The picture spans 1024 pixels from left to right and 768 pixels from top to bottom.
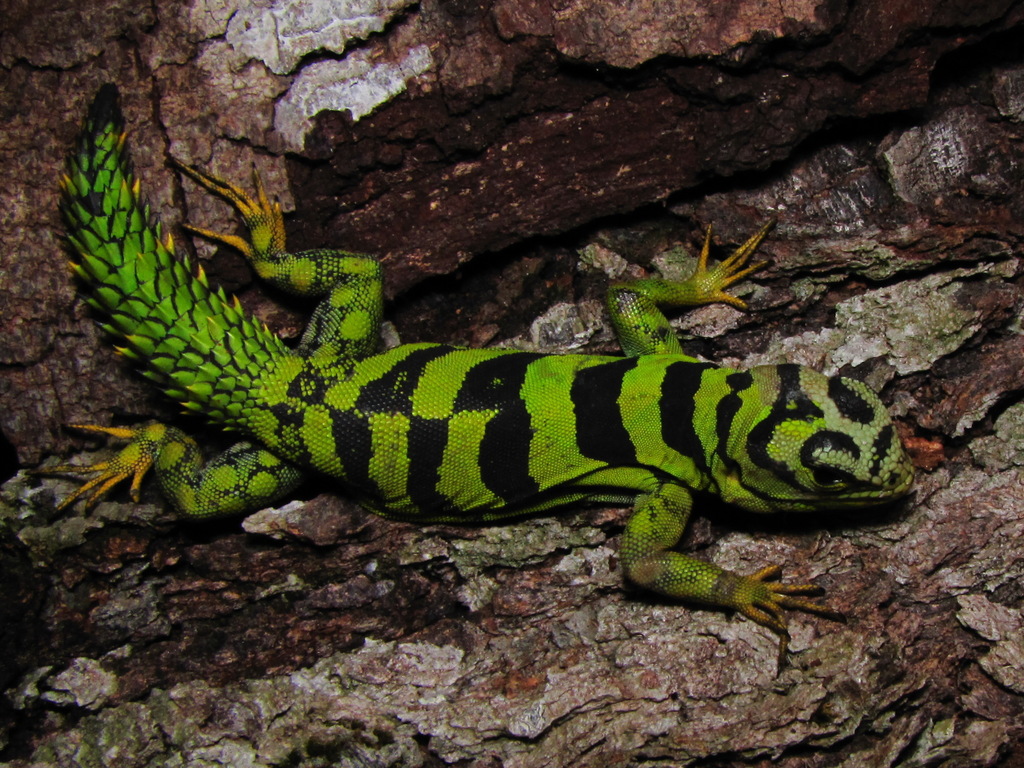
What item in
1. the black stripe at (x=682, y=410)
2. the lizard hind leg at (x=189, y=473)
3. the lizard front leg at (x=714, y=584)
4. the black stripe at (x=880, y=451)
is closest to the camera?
the black stripe at (x=880, y=451)

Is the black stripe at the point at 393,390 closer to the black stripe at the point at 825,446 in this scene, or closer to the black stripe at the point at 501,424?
the black stripe at the point at 501,424

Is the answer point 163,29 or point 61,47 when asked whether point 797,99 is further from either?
point 61,47

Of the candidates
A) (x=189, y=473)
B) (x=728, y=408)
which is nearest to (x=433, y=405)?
(x=189, y=473)

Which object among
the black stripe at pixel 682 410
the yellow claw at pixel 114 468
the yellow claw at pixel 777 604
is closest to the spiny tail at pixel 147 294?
the yellow claw at pixel 114 468

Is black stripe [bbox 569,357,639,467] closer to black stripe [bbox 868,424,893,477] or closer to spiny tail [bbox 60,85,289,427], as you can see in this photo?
black stripe [bbox 868,424,893,477]

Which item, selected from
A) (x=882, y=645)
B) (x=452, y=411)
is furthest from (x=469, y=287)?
(x=882, y=645)

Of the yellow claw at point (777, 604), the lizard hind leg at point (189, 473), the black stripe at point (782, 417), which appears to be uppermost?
the lizard hind leg at point (189, 473)
